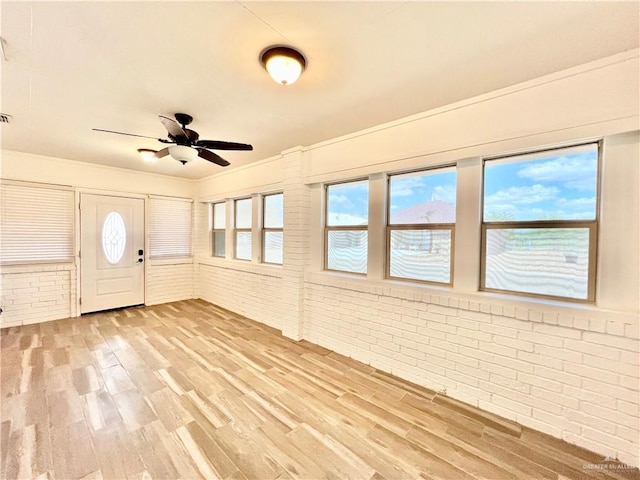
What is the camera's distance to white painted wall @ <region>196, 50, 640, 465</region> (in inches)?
72.7

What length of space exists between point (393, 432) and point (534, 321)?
4.73ft

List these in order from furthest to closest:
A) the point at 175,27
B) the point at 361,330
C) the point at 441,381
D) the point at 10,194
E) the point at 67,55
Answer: the point at 10,194 → the point at 361,330 → the point at 441,381 → the point at 67,55 → the point at 175,27

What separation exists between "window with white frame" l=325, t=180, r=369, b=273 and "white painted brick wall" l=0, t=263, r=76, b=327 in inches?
183

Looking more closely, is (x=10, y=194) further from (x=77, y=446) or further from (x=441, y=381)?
(x=441, y=381)

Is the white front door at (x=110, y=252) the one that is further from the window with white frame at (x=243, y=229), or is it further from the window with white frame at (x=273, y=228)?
the window with white frame at (x=273, y=228)

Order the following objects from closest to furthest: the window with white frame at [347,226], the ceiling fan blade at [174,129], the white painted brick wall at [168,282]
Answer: the ceiling fan blade at [174,129] < the window with white frame at [347,226] < the white painted brick wall at [168,282]

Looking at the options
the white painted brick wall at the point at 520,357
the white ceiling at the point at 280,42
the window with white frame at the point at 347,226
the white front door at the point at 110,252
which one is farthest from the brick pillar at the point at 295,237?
the white front door at the point at 110,252

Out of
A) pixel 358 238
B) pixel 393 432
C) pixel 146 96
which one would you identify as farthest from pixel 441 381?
pixel 146 96

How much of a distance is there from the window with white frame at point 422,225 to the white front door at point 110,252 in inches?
200

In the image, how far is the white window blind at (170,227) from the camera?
5613 mm

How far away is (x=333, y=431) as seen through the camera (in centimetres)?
208

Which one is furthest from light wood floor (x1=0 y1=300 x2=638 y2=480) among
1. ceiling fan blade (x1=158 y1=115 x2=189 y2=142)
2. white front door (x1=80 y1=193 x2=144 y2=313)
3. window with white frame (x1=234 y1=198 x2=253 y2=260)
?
ceiling fan blade (x1=158 y1=115 x2=189 y2=142)

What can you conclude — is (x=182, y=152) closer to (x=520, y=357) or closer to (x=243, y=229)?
(x=243, y=229)

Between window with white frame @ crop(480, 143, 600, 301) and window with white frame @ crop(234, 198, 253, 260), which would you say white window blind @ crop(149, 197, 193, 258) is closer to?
window with white frame @ crop(234, 198, 253, 260)
